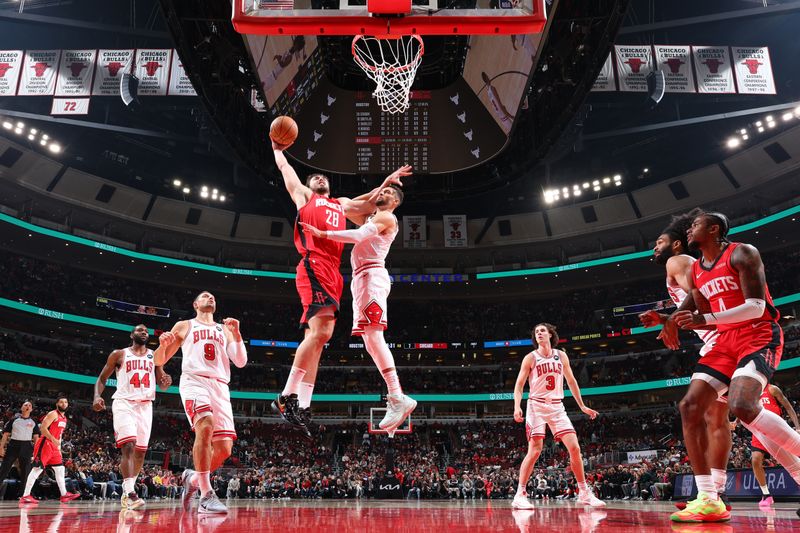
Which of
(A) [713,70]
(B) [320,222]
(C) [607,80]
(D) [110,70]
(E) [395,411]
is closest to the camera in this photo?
(E) [395,411]

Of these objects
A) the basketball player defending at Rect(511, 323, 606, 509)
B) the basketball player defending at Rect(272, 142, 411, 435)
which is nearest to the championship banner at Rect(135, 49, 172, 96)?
the basketball player defending at Rect(272, 142, 411, 435)

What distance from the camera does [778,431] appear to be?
3871 millimetres

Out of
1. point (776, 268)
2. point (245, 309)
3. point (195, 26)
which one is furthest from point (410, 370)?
point (195, 26)

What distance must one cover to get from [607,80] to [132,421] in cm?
1509

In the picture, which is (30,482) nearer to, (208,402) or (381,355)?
(208,402)

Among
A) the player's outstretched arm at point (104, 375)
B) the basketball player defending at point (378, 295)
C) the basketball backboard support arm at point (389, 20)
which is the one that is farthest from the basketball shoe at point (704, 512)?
the player's outstretched arm at point (104, 375)

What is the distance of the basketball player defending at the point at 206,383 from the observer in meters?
5.73

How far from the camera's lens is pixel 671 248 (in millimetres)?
5203

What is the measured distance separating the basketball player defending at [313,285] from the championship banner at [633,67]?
13636 millimetres

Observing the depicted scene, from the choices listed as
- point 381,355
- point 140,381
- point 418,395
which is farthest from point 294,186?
point 418,395

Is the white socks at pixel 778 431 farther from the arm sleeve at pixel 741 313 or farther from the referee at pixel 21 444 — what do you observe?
the referee at pixel 21 444

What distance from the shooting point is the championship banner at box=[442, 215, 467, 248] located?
3428cm

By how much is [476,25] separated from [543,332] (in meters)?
4.07

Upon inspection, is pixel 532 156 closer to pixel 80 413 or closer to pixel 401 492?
pixel 401 492
